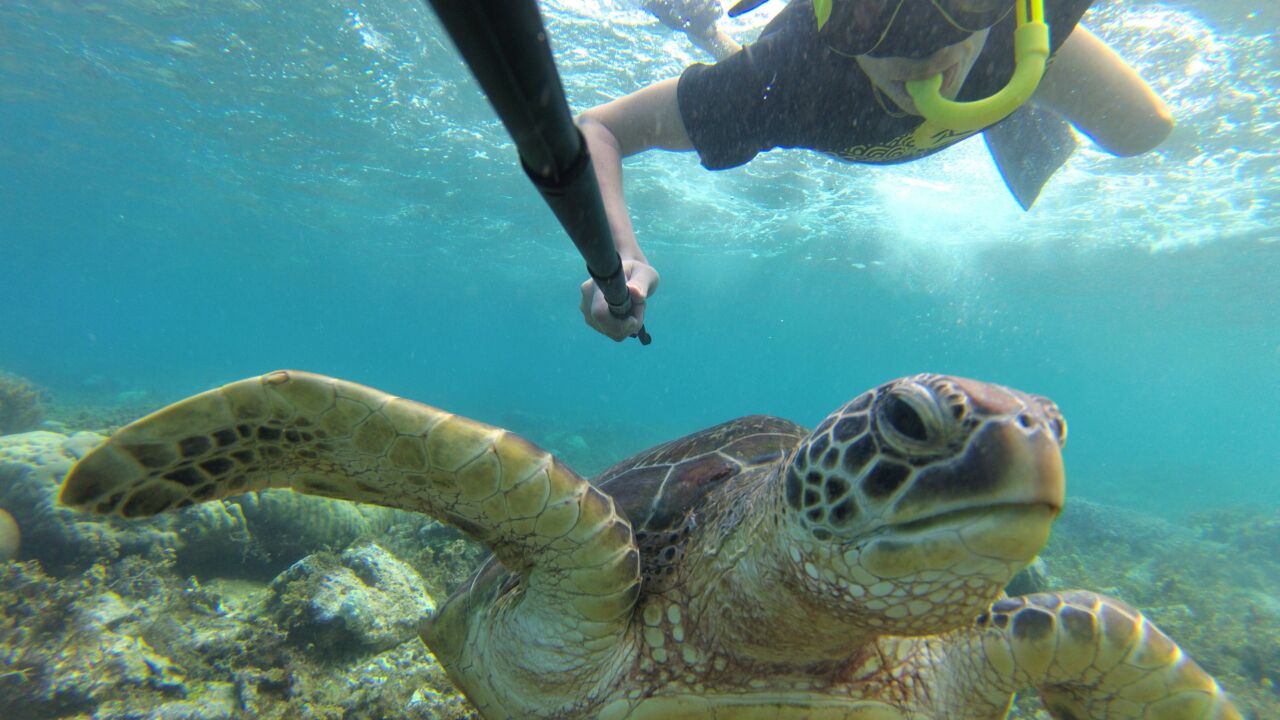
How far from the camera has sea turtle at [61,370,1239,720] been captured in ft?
3.17

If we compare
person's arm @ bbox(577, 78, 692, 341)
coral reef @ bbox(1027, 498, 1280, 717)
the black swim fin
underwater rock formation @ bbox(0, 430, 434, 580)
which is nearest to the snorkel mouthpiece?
person's arm @ bbox(577, 78, 692, 341)

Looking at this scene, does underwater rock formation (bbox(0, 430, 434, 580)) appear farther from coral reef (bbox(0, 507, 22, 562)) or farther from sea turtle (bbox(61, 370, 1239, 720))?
sea turtle (bbox(61, 370, 1239, 720))

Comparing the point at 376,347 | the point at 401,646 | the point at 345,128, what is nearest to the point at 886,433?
the point at 401,646

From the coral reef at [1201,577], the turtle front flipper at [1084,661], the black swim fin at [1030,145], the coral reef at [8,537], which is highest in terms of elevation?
the black swim fin at [1030,145]

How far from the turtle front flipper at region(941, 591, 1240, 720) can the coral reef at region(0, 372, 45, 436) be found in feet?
38.5

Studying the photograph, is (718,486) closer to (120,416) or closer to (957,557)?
(957,557)

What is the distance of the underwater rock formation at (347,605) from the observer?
2.57 metres

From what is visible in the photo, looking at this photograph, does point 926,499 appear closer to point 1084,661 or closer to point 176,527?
point 1084,661

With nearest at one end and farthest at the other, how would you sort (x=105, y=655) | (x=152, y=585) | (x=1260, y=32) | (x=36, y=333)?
(x=105, y=655) → (x=152, y=585) → (x=1260, y=32) → (x=36, y=333)

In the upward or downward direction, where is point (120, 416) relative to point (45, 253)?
downward

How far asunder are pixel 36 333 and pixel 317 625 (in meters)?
116

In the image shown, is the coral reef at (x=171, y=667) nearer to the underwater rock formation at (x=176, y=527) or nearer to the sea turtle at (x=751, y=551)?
the underwater rock formation at (x=176, y=527)

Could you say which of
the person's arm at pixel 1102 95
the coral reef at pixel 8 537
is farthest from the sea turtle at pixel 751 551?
the coral reef at pixel 8 537

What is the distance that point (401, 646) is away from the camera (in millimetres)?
2654
